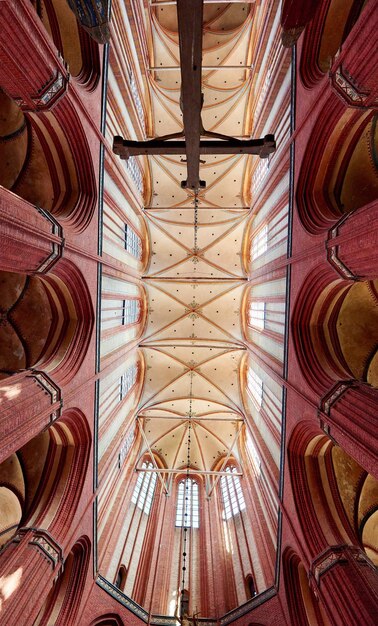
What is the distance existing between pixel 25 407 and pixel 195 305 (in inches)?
555

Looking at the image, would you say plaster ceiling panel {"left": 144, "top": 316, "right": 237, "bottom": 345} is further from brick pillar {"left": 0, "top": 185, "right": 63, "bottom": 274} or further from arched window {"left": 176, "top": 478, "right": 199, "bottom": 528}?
brick pillar {"left": 0, "top": 185, "right": 63, "bottom": 274}

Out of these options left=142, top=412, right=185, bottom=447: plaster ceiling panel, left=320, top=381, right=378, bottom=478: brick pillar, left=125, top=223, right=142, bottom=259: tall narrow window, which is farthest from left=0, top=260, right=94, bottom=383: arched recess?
left=142, top=412, right=185, bottom=447: plaster ceiling panel

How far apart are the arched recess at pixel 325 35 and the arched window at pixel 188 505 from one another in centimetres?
1582

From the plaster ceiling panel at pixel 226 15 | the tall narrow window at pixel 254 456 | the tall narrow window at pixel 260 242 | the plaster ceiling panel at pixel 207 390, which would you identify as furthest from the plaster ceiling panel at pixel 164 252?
the tall narrow window at pixel 254 456

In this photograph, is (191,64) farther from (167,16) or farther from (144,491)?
(144,491)

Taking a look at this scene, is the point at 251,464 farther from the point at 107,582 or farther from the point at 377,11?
the point at 377,11

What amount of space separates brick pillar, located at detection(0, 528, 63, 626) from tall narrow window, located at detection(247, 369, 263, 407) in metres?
9.81

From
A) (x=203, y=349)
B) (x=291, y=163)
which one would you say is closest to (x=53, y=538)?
(x=291, y=163)

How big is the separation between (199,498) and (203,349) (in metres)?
7.74

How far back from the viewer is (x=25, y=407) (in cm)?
664

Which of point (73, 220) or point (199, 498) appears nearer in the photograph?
point (73, 220)

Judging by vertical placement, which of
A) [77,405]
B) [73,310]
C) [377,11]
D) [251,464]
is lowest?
[377,11]

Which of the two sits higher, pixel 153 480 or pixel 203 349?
pixel 203 349

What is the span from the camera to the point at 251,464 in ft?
51.5
